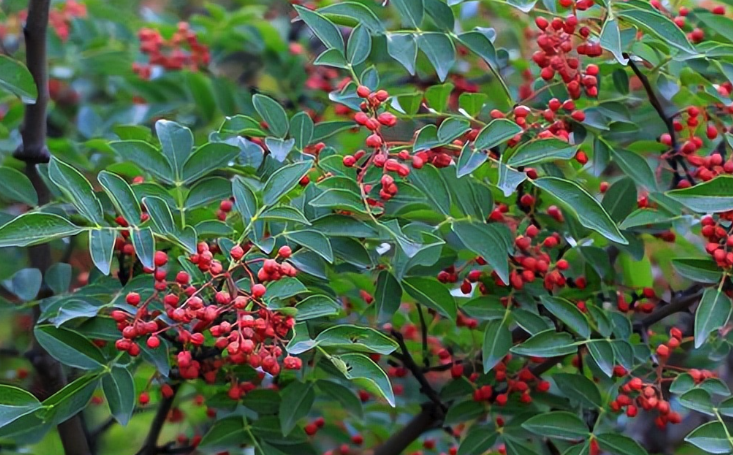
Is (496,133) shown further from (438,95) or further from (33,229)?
(33,229)

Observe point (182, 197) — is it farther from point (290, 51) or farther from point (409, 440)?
point (290, 51)

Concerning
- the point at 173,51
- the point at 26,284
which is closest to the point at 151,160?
the point at 26,284

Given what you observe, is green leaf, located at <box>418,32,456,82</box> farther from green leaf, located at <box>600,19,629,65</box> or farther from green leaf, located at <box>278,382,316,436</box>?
green leaf, located at <box>278,382,316,436</box>

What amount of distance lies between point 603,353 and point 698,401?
0.40 feet

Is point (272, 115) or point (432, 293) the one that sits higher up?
point (272, 115)

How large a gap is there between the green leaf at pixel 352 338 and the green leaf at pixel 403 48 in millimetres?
371

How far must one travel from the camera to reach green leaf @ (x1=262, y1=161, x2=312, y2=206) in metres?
1.04

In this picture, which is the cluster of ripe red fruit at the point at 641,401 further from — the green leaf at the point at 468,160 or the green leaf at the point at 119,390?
the green leaf at the point at 119,390

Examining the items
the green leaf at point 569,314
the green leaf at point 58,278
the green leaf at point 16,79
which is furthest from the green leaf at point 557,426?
the green leaf at point 16,79

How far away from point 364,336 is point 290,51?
123 cm

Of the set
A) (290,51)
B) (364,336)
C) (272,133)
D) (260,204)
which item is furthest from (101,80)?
(364,336)

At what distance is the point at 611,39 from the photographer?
109 centimetres

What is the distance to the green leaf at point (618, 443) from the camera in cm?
120

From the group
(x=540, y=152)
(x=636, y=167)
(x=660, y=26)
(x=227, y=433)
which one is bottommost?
(x=227, y=433)
